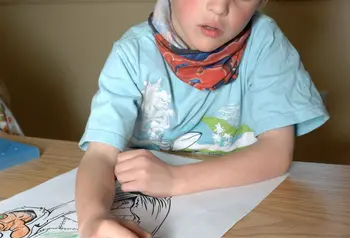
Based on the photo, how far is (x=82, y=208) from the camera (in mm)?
608

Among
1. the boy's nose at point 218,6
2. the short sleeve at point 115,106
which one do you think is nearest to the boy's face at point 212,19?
the boy's nose at point 218,6

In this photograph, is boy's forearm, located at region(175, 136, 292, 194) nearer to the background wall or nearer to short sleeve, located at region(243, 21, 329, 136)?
short sleeve, located at region(243, 21, 329, 136)

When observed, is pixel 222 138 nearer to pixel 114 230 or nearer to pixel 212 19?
pixel 212 19

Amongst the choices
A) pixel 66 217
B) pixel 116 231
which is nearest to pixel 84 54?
pixel 66 217

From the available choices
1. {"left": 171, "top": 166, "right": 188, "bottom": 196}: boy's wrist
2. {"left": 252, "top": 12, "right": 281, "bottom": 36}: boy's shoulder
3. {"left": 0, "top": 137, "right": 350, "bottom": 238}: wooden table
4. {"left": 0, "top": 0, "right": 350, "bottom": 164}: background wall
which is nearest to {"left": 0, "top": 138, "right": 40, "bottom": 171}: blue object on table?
{"left": 0, "top": 137, "right": 350, "bottom": 238}: wooden table

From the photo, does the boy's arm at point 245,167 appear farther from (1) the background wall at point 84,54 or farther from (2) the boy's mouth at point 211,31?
(1) the background wall at point 84,54

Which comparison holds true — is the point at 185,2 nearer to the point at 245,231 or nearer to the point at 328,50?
the point at 245,231

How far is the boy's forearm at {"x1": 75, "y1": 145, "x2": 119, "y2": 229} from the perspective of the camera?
23.6 inches

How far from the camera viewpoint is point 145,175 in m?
0.66

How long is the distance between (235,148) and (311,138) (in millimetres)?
699

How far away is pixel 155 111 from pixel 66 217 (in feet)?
0.88

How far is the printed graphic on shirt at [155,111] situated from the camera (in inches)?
32.3

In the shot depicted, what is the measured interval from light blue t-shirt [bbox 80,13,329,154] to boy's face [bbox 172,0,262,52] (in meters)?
0.06

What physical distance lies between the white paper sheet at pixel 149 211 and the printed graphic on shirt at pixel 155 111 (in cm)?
18
